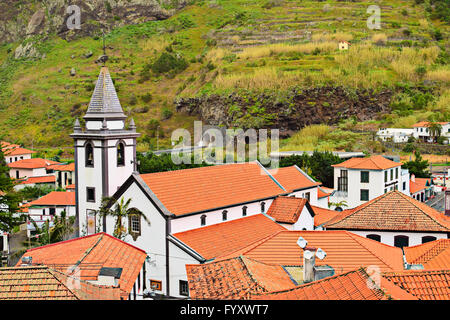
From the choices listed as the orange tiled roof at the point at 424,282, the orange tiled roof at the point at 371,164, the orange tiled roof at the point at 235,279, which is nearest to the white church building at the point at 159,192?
the orange tiled roof at the point at 235,279

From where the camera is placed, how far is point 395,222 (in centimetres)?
2523

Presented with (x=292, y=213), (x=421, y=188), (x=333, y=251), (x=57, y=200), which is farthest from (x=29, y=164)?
(x=333, y=251)

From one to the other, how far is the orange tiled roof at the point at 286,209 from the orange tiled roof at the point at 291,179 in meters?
2.23

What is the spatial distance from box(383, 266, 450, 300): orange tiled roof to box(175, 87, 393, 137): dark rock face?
61.2 meters

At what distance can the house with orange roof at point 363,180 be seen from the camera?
1638 inches

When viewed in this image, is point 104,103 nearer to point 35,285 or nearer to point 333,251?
point 333,251

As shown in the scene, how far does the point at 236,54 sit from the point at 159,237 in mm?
69927

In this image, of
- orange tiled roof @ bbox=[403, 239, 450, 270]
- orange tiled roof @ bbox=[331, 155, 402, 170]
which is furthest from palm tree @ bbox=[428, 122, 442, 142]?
orange tiled roof @ bbox=[403, 239, 450, 270]

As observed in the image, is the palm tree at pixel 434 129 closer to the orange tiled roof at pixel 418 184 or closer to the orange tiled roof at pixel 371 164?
the orange tiled roof at pixel 418 184

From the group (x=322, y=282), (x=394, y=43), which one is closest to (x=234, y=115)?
(x=394, y=43)

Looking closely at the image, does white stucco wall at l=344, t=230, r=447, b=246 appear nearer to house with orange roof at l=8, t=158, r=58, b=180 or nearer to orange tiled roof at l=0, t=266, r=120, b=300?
orange tiled roof at l=0, t=266, r=120, b=300

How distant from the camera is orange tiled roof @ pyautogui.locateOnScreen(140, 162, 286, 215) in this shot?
23172mm

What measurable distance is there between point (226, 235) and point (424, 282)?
11093 millimetres
